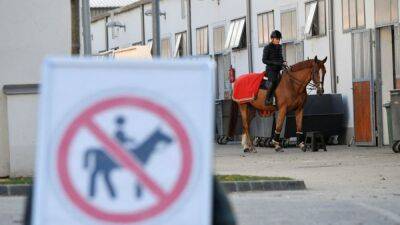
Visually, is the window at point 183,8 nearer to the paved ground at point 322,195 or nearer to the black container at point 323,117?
the black container at point 323,117

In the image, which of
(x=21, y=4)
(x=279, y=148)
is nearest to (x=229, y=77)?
(x=279, y=148)

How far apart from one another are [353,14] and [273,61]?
6.10 metres

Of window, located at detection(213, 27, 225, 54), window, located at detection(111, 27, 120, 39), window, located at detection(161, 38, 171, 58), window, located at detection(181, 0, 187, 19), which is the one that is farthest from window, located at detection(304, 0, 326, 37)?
window, located at detection(111, 27, 120, 39)

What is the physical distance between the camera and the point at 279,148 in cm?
2714

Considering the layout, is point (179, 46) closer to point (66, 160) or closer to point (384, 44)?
point (384, 44)

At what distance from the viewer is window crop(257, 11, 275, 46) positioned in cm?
3738

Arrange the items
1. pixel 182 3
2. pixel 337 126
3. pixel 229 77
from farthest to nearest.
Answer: pixel 182 3
pixel 229 77
pixel 337 126

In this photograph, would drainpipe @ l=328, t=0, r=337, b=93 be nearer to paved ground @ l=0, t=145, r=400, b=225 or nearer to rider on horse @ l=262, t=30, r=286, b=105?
rider on horse @ l=262, t=30, r=286, b=105

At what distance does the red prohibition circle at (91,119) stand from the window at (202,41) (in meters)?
39.5

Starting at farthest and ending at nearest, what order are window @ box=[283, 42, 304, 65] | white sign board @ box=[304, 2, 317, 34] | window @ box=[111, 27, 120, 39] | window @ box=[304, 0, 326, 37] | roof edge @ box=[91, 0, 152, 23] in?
window @ box=[111, 27, 120, 39] → roof edge @ box=[91, 0, 152, 23] → window @ box=[283, 42, 304, 65] → white sign board @ box=[304, 2, 317, 34] → window @ box=[304, 0, 326, 37]

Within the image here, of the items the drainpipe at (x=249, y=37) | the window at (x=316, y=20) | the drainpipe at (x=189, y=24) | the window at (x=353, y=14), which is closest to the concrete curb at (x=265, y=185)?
the window at (x=353, y=14)

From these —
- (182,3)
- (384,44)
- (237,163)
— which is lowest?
(237,163)

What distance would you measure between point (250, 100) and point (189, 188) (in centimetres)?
2308

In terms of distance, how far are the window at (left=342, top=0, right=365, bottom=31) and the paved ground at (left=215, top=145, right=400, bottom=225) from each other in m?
6.07
